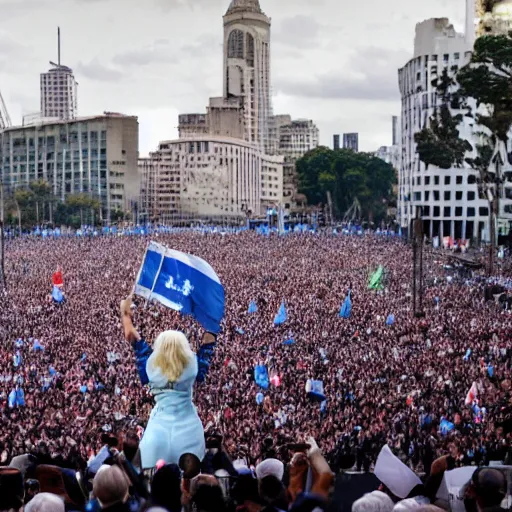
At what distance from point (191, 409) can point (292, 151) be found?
88591mm

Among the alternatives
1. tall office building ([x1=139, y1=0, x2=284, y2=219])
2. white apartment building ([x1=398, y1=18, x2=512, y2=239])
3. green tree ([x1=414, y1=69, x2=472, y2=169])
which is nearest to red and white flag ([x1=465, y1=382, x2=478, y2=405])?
green tree ([x1=414, y1=69, x2=472, y2=169])

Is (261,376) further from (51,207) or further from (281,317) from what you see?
(51,207)

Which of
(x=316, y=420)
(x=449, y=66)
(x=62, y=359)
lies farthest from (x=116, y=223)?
(x=316, y=420)

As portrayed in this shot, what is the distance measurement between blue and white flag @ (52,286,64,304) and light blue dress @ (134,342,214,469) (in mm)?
12574

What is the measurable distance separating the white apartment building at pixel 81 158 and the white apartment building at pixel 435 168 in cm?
1176

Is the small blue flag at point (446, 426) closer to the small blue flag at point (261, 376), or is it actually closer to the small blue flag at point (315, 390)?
the small blue flag at point (315, 390)

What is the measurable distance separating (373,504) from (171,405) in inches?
55.9

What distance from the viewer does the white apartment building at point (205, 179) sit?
51812mm

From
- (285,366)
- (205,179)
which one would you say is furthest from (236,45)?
(285,366)

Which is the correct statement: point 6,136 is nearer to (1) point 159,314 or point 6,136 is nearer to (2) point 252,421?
(1) point 159,314

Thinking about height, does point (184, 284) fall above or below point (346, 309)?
above

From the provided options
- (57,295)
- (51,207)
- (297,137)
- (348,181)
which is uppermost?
(297,137)

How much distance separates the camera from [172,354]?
430 cm

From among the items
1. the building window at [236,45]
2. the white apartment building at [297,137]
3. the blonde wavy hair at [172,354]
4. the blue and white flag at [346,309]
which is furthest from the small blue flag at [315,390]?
the white apartment building at [297,137]
